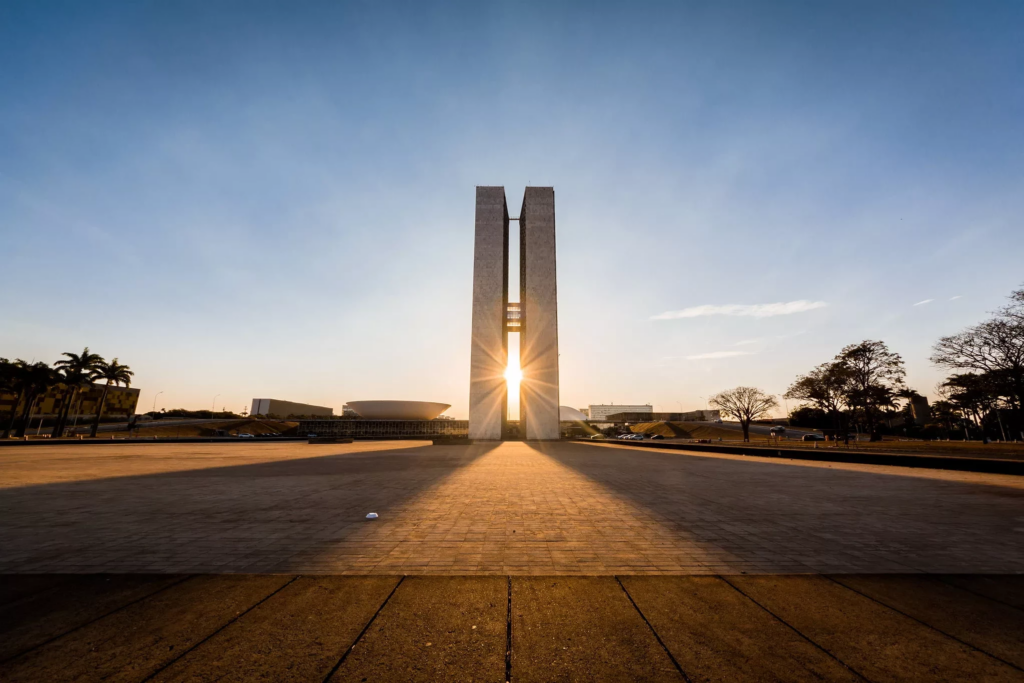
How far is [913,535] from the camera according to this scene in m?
5.45

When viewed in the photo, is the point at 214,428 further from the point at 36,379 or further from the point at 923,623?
the point at 923,623

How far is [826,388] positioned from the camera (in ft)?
153

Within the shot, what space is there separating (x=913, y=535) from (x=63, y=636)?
854 centimetres

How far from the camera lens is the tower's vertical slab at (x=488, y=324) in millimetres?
53875

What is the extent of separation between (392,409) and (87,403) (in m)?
62.6

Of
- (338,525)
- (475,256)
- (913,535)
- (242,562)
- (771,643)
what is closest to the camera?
(771,643)

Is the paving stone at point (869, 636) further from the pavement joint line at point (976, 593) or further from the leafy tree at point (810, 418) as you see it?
the leafy tree at point (810, 418)

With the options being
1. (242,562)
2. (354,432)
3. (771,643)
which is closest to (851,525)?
(771,643)

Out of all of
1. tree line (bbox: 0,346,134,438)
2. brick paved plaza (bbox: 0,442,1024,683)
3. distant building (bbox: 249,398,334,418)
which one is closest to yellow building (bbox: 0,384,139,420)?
tree line (bbox: 0,346,134,438)

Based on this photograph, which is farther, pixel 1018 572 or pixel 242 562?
pixel 242 562

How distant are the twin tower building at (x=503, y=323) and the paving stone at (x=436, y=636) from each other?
50401 millimetres

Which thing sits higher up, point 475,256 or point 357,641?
point 475,256

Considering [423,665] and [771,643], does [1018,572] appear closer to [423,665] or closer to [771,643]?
[771,643]

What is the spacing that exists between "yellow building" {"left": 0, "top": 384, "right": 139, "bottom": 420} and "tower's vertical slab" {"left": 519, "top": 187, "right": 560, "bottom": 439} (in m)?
72.0
